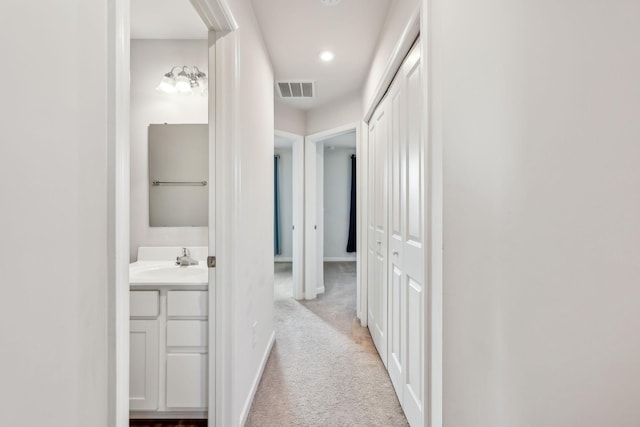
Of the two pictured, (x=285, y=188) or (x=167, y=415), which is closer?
(x=167, y=415)

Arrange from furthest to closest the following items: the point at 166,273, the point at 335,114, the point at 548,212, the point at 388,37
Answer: the point at 335,114 → the point at 388,37 → the point at 166,273 → the point at 548,212

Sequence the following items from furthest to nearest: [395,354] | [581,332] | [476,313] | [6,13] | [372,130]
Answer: [372,130]
[395,354]
[476,313]
[581,332]
[6,13]

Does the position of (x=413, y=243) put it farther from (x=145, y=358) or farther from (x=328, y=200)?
(x=328, y=200)

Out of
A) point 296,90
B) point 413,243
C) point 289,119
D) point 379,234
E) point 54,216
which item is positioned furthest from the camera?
point 289,119

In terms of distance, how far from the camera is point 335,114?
11.8ft

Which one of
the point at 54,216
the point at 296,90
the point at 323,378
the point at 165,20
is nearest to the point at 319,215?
the point at 296,90

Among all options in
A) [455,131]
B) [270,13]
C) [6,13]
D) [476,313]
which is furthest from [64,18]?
[270,13]

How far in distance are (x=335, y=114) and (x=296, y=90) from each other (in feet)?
1.89

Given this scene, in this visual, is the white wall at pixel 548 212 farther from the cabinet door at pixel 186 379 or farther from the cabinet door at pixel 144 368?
the cabinet door at pixel 144 368

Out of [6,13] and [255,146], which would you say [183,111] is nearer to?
[255,146]

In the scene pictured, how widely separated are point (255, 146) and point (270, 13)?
0.90 m

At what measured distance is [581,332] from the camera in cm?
53

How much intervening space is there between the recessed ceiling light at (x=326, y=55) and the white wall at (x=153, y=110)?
3.15 ft

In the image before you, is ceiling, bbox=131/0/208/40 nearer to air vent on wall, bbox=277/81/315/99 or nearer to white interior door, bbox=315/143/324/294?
air vent on wall, bbox=277/81/315/99
